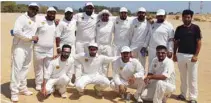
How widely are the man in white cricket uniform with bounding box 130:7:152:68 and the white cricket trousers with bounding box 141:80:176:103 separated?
4.37 feet

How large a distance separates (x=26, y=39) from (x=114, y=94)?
2.79 meters

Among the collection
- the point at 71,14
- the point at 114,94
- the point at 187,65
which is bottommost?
the point at 114,94

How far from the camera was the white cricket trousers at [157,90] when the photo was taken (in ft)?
28.2

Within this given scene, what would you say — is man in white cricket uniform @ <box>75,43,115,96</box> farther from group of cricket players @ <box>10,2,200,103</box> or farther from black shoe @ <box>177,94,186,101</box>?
black shoe @ <box>177,94,186,101</box>

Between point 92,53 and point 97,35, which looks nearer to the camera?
point 92,53

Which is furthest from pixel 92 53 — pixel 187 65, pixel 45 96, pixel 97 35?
pixel 187 65

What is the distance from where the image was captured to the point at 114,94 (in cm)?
976

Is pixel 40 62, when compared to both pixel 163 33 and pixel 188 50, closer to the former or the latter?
pixel 163 33

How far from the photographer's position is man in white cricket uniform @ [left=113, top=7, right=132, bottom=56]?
10.1m

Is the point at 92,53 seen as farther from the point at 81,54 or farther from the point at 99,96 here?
the point at 99,96

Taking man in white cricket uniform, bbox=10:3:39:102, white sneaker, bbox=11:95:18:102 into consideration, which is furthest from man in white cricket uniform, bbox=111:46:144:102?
white sneaker, bbox=11:95:18:102

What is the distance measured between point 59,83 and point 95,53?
3.99 ft

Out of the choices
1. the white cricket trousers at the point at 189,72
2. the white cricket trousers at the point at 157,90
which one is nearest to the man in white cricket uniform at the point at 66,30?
the white cricket trousers at the point at 157,90

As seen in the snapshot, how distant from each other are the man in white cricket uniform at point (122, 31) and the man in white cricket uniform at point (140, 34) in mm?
143
